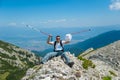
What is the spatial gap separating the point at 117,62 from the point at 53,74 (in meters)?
27.2

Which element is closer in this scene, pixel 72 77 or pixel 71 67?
pixel 72 77

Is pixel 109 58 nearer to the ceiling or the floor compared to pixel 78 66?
nearer to the floor

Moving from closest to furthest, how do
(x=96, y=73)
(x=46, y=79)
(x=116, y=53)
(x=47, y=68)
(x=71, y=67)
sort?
(x=46, y=79) < (x=47, y=68) < (x=71, y=67) < (x=96, y=73) < (x=116, y=53)

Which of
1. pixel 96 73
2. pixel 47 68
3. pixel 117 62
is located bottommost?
pixel 117 62

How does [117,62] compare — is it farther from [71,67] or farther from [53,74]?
[53,74]

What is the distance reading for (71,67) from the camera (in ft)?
75.5

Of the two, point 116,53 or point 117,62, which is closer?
point 117,62

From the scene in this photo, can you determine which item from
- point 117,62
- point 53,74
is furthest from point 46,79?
point 117,62

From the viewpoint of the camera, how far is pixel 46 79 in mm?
18719

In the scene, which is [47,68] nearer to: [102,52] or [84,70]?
[84,70]

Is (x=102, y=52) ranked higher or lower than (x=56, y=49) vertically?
lower

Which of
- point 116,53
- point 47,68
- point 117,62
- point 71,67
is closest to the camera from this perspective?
point 47,68

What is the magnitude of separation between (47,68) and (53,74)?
4.19ft

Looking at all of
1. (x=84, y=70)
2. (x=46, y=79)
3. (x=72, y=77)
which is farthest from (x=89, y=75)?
(x=46, y=79)
